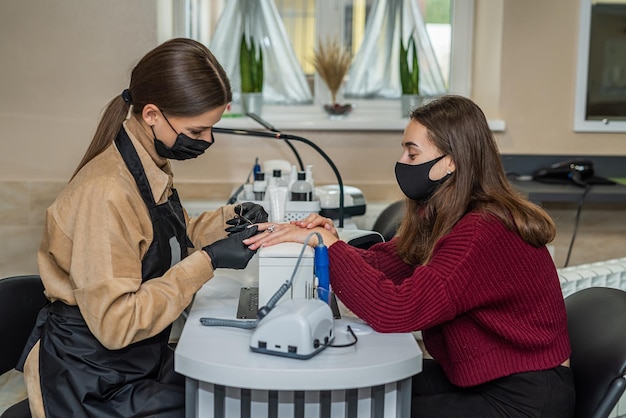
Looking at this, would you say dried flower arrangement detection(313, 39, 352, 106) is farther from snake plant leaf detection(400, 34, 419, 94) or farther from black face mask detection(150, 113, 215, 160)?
black face mask detection(150, 113, 215, 160)

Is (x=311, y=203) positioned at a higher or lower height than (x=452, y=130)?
lower

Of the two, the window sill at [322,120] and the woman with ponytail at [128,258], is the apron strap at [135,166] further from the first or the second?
the window sill at [322,120]

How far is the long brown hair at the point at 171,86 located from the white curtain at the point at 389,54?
6.83ft

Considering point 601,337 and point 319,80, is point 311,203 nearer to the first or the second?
point 601,337

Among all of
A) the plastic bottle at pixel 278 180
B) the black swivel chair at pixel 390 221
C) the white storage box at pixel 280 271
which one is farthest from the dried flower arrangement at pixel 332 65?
the white storage box at pixel 280 271

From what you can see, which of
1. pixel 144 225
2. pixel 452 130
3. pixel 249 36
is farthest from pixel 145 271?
pixel 249 36

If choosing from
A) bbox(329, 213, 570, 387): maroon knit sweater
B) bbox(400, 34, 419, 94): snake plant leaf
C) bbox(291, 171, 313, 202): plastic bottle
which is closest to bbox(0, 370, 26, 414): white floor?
bbox(291, 171, 313, 202): plastic bottle

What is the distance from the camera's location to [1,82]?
322 cm

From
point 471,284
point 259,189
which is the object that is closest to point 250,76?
point 259,189

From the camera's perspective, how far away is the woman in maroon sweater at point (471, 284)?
149 centimetres

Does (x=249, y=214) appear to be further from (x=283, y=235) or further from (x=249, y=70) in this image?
(x=249, y=70)

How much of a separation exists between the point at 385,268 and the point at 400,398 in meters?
0.51

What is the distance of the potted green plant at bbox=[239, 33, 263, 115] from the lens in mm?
3490

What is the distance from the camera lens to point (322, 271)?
1.53 metres
